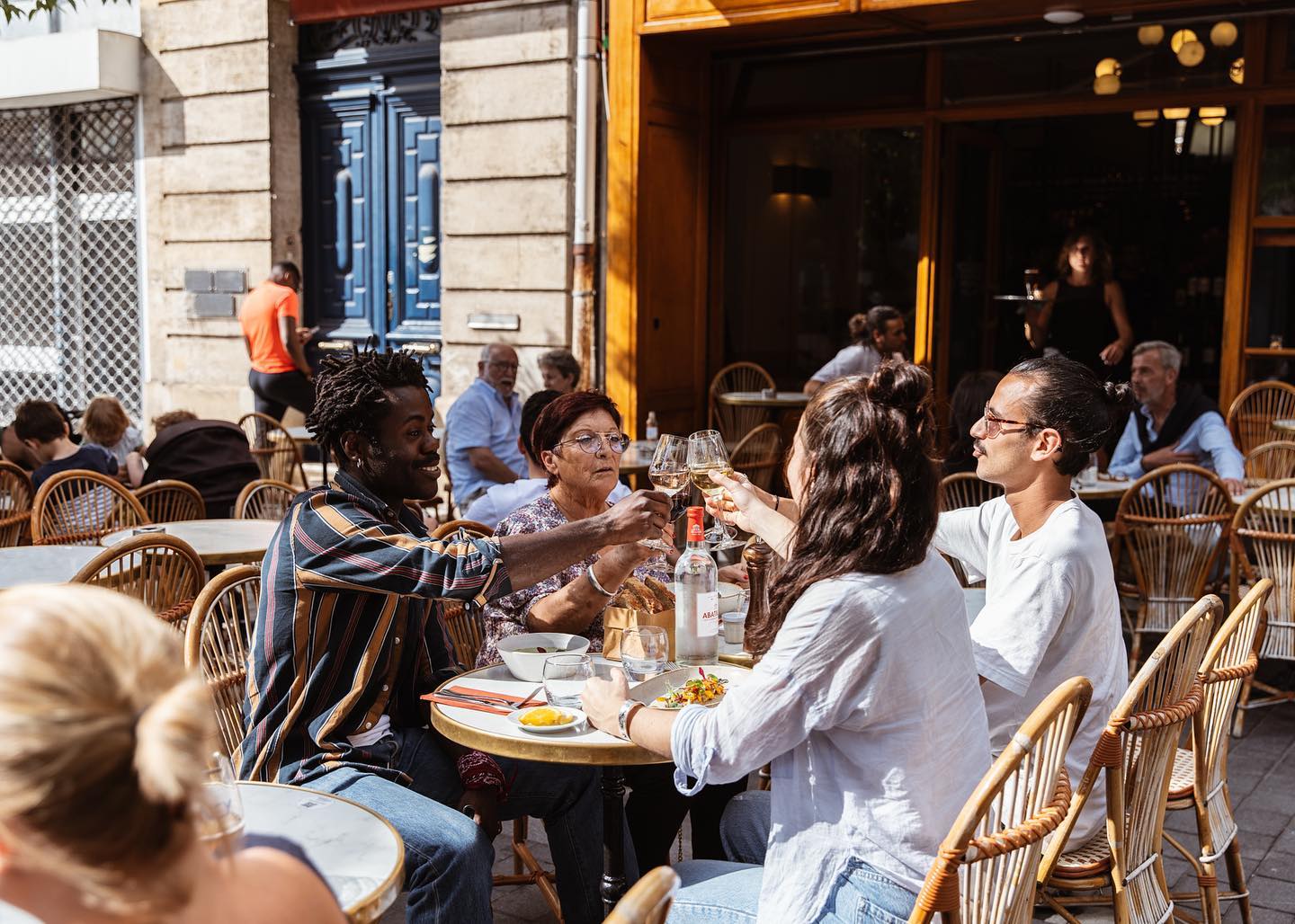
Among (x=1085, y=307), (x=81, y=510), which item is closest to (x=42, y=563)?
(x=81, y=510)

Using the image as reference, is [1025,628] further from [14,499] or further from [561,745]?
[14,499]

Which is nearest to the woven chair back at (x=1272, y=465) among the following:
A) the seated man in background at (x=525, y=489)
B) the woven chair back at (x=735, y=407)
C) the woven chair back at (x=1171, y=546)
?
the woven chair back at (x=1171, y=546)

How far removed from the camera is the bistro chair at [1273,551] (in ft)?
16.1

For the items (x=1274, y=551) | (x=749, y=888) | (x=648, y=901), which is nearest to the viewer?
(x=648, y=901)

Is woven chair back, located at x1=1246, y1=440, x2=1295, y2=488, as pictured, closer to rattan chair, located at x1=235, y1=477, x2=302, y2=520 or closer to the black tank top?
the black tank top

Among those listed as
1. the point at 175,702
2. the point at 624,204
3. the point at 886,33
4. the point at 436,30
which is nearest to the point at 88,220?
the point at 436,30

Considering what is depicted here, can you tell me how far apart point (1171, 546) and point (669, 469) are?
3.15 metres

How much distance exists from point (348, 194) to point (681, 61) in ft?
10.0

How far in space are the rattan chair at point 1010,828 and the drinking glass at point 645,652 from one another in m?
0.86

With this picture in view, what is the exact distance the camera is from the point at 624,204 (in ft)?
29.3

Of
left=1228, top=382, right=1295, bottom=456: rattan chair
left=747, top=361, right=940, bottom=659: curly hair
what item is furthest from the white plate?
left=1228, top=382, right=1295, bottom=456: rattan chair

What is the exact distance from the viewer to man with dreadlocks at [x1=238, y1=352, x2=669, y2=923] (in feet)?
8.59

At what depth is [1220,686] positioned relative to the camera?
2961mm

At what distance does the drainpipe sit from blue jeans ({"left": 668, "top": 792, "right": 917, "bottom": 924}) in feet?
20.9
